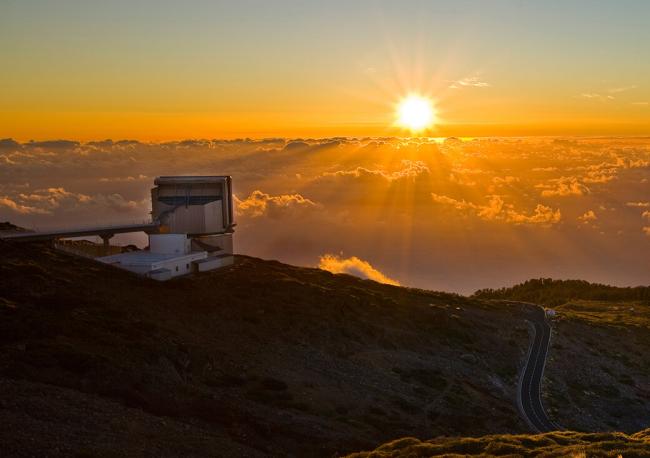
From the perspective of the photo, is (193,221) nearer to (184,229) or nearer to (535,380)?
(184,229)

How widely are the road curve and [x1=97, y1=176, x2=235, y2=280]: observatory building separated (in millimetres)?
30545

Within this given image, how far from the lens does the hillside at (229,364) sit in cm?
2800

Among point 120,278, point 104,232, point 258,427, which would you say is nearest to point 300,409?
point 258,427

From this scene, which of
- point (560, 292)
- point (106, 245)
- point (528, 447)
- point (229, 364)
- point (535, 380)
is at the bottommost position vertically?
point (560, 292)

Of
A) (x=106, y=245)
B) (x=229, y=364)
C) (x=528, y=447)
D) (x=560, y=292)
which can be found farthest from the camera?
(x=560, y=292)

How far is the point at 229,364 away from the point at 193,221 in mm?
30430

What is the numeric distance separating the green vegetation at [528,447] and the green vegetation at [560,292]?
3495 inches

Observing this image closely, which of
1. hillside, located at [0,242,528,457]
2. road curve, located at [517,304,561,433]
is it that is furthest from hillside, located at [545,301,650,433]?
hillside, located at [0,242,528,457]

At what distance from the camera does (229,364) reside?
133 feet

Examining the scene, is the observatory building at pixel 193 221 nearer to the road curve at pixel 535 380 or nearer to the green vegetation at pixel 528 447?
the road curve at pixel 535 380

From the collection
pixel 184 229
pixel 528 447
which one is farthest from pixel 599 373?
pixel 184 229

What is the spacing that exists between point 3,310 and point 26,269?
30.9 ft

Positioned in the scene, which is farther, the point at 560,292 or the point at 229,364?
the point at 560,292

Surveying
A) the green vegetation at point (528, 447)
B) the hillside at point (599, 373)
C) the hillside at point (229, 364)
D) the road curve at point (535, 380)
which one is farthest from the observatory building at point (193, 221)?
the green vegetation at point (528, 447)
